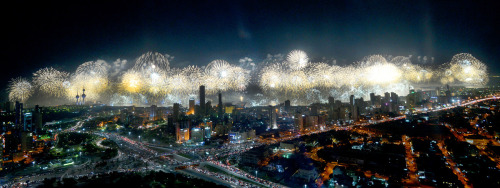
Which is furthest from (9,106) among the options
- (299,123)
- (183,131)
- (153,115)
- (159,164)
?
(299,123)

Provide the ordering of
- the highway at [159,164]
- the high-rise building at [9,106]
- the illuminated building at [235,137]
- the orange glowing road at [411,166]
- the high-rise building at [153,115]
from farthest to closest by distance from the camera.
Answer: the high-rise building at [153,115]
the high-rise building at [9,106]
the illuminated building at [235,137]
the highway at [159,164]
the orange glowing road at [411,166]

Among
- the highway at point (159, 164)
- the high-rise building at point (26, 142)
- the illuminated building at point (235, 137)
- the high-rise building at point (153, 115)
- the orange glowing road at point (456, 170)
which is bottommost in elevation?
the orange glowing road at point (456, 170)

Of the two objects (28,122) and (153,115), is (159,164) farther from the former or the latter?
(153,115)

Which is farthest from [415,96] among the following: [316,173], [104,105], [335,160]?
[104,105]

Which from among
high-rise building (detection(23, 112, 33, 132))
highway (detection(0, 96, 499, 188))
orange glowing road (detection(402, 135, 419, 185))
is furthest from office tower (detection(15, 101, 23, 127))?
orange glowing road (detection(402, 135, 419, 185))

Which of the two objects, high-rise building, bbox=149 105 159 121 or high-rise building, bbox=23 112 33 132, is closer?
high-rise building, bbox=23 112 33 132

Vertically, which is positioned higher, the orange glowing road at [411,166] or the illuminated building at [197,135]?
the illuminated building at [197,135]

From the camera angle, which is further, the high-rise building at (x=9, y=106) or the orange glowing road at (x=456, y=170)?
the high-rise building at (x=9, y=106)

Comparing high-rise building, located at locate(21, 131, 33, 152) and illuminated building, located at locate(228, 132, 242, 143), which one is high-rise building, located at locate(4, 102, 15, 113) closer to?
high-rise building, located at locate(21, 131, 33, 152)

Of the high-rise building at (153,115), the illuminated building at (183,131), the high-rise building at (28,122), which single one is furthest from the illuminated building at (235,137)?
the high-rise building at (28,122)

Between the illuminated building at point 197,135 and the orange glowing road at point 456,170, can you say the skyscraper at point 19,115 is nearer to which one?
the illuminated building at point 197,135

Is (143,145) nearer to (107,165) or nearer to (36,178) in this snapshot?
(107,165)
